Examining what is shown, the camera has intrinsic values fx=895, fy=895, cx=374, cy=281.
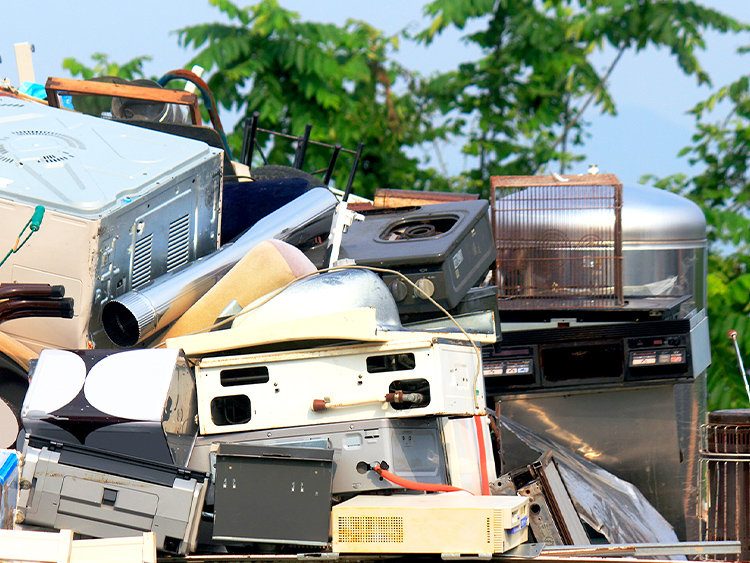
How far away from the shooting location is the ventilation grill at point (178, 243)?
12.7 feet

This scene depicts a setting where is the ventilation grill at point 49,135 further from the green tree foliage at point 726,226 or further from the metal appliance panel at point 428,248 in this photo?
the green tree foliage at point 726,226

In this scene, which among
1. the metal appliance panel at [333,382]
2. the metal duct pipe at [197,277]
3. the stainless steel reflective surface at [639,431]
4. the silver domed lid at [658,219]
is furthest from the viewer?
the silver domed lid at [658,219]

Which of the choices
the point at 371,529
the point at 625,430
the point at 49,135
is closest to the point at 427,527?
the point at 371,529

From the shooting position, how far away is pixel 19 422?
3.32m

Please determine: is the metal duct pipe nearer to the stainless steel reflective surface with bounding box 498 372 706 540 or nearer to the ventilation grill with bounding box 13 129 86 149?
the ventilation grill with bounding box 13 129 86 149

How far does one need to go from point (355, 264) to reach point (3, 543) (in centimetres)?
179

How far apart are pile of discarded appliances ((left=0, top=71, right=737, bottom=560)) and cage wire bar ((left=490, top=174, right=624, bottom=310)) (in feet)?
0.13

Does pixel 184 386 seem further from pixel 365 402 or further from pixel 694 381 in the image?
pixel 694 381

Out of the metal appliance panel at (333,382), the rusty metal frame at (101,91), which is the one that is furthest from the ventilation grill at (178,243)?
the rusty metal frame at (101,91)

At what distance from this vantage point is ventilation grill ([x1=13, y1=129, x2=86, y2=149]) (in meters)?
3.93

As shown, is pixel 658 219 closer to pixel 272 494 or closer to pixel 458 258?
pixel 458 258

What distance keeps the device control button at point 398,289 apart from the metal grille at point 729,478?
1309 mm

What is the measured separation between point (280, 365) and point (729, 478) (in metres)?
1.60

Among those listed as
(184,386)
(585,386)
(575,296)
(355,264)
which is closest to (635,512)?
(585,386)
